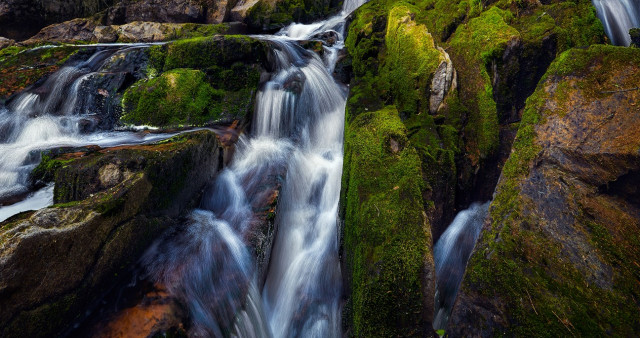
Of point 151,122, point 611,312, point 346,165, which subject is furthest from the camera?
point 151,122

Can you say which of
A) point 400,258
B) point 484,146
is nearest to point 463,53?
point 484,146

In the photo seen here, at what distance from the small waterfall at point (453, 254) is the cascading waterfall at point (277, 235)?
55.5 inches

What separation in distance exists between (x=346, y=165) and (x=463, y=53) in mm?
3650

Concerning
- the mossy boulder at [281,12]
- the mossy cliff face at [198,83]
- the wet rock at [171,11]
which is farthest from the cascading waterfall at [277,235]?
the wet rock at [171,11]

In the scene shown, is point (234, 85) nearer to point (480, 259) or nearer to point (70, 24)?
point (480, 259)

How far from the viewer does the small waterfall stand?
158 inches

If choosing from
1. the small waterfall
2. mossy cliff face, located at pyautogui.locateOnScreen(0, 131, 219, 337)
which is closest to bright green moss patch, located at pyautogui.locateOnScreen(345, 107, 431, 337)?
the small waterfall

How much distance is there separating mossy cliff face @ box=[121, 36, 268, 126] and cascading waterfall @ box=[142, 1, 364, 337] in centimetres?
61

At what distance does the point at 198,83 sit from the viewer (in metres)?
7.26

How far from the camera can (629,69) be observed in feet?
11.3

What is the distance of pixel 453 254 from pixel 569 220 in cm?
175

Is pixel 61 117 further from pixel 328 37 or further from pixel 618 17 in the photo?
pixel 618 17

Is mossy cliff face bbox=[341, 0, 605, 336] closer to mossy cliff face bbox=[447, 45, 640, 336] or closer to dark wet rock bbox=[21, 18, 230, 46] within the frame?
mossy cliff face bbox=[447, 45, 640, 336]

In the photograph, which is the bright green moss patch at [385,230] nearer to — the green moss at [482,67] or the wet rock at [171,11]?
the green moss at [482,67]
